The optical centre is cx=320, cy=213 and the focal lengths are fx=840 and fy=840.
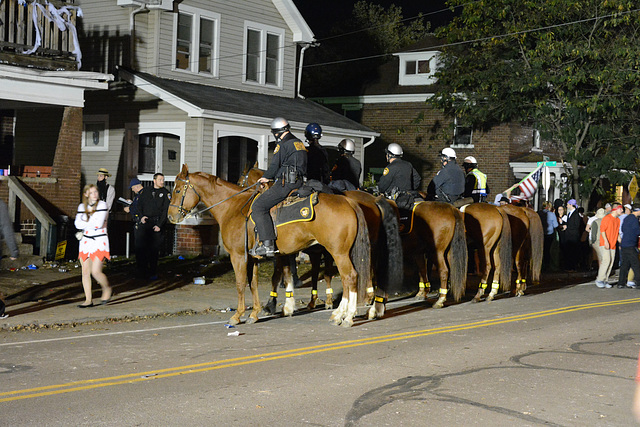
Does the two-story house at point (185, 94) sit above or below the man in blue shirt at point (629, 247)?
above

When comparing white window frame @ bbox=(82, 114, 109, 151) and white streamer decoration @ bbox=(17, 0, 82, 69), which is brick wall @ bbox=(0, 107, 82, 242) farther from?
white window frame @ bbox=(82, 114, 109, 151)

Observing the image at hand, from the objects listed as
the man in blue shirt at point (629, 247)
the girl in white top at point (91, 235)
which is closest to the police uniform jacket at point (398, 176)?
the girl in white top at point (91, 235)

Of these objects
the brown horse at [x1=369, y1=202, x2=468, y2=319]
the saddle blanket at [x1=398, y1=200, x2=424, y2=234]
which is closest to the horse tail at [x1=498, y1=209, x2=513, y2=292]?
the brown horse at [x1=369, y1=202, x2=468, y2=319]

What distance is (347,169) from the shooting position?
1559cm

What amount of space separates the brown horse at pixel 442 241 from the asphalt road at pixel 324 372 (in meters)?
1.42

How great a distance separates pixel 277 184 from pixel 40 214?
8.10m

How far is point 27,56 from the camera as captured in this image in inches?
733

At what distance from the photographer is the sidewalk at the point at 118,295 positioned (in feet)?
41.6

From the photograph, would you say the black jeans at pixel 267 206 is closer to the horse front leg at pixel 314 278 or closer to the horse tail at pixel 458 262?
the horse front leg at pixel 314 278

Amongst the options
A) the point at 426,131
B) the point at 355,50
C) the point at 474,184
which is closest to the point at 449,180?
the point at 474,184

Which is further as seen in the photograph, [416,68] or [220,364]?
[416,68]

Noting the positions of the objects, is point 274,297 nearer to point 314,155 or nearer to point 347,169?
point 314,155

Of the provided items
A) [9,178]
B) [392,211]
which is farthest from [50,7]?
[392,211]

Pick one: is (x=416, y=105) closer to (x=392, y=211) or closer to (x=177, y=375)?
(x=392, y=211)
